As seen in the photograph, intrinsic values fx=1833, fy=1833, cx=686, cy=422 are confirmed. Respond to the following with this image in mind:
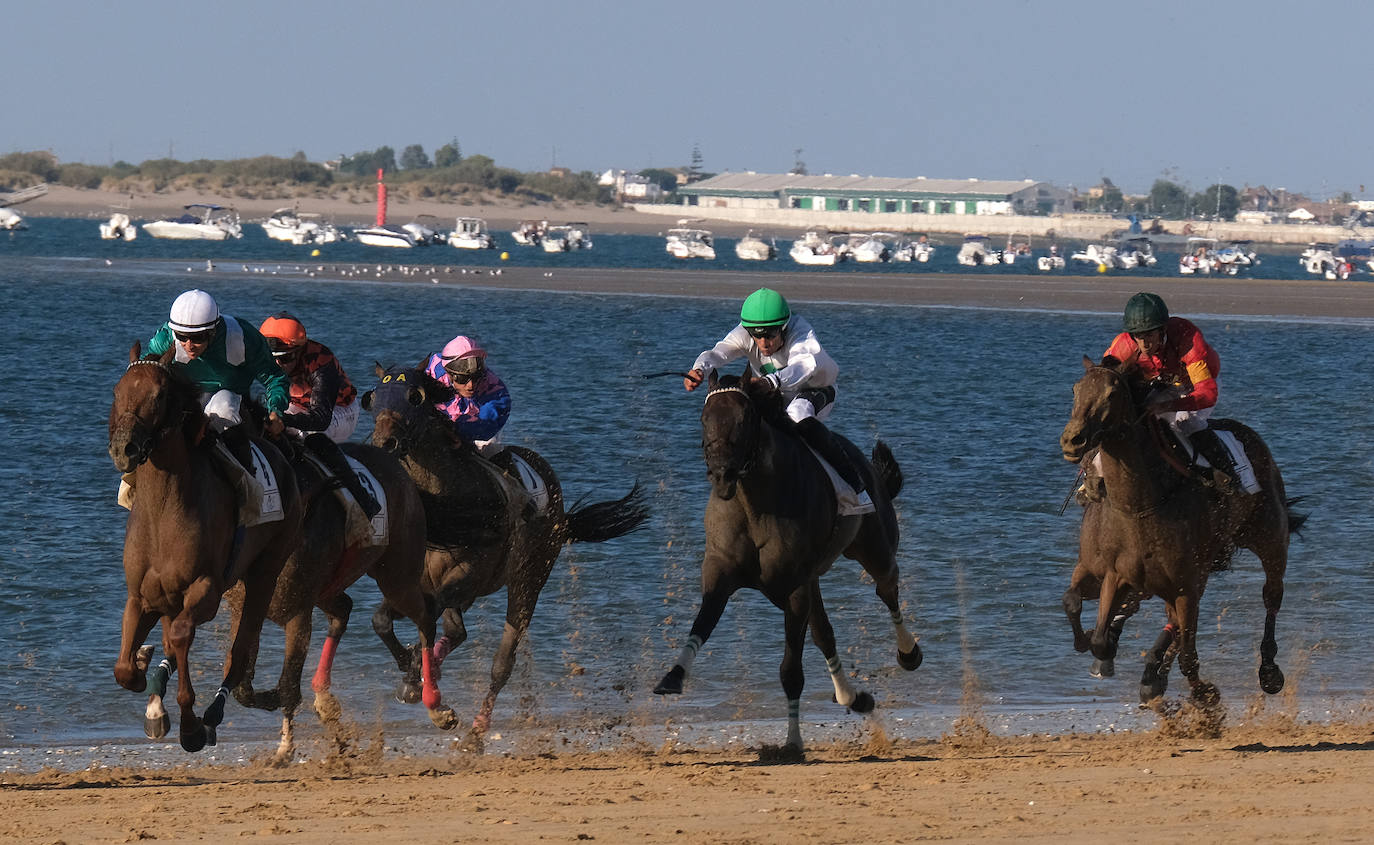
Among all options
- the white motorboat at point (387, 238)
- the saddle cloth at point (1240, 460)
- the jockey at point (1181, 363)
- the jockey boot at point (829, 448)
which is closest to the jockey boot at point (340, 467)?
the jockey boot at point (829, 448)

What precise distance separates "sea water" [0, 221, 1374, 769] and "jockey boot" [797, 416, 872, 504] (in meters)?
1.88

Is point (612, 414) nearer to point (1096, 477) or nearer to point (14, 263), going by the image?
point (1096, 477)

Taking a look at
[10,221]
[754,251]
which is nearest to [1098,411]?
[754,251]

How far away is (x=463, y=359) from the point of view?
1252cm

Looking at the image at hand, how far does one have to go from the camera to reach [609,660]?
14391mm

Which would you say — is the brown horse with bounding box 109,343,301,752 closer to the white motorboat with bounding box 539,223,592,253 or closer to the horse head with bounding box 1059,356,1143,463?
the horse head with bounding box 1059,356,1143,463

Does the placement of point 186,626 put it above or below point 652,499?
above

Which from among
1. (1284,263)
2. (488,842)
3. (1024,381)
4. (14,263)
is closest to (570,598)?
(488,842)

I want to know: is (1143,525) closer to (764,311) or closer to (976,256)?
(764,311)

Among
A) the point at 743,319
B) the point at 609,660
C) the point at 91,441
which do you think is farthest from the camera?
the point at 91,441

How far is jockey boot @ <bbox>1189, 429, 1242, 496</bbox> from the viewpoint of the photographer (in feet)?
37.9

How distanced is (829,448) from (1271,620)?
3618 millimetres

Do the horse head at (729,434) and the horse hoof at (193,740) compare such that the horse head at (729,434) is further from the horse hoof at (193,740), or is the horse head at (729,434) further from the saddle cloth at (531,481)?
the horse hoof at (193,740)

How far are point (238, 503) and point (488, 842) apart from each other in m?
2.55
